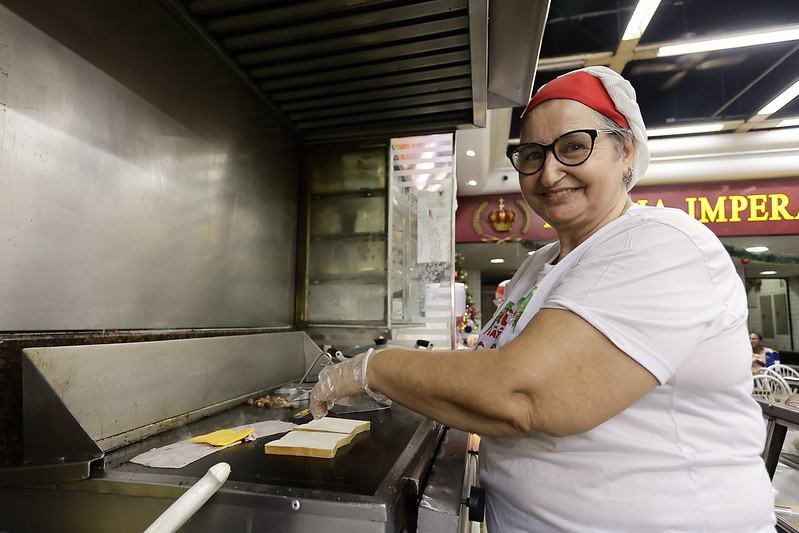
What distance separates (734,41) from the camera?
3971 mm

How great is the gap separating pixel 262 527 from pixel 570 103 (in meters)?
1.12

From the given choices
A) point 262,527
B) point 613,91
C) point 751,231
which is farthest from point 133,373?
point 751,231

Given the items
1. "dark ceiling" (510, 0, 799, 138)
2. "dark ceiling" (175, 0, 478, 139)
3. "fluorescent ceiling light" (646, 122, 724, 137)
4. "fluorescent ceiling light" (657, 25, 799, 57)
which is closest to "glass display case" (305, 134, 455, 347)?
"dark ceiling" (175, 0, 478, 139)

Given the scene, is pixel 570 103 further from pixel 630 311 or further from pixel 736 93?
pixel 736 93

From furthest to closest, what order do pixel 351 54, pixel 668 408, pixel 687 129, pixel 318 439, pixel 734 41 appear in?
pixel 687 129 → pixel 734 41 → pixel 351 54 → pixel 318 439 → pixel 668 408

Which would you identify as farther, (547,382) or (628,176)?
(628,176)

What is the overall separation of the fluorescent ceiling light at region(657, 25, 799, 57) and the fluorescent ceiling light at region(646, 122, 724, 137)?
4.14 feet

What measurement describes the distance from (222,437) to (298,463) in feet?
0.96

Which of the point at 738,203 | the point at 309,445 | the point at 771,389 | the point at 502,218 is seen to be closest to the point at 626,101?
the point at 309,445

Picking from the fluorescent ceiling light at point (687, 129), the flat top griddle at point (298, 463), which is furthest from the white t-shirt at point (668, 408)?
the fluorescent ceiling light at point (687, 129)

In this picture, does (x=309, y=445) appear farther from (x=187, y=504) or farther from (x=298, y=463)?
(x=187, y=504)

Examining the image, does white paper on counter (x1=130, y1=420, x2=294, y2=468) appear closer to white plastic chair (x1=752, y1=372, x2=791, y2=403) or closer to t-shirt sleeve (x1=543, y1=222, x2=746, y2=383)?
t-shirt sleeve (x1=543, y1=222, x2=746, y2=383)

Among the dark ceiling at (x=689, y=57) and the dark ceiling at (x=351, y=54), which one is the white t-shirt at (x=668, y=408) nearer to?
the dark ceiling at (x=351, y=54)

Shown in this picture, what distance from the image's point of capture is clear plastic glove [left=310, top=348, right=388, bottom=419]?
3.35 ft
